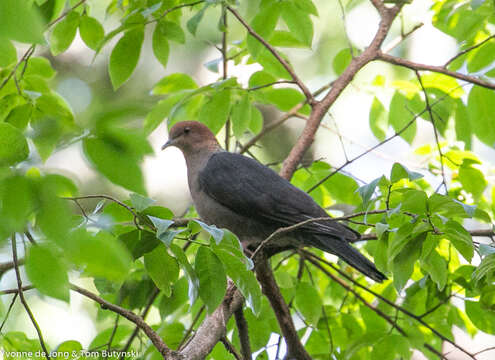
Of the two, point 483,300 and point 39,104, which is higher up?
point 39,104

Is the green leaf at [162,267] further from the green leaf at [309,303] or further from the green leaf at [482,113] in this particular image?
the green leaf at [482,113]

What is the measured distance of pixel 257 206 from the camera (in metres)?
3.71

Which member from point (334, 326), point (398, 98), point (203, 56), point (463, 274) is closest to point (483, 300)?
point (463, 274)

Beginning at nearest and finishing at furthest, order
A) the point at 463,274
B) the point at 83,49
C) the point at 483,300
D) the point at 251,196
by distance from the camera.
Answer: the point at 483,300
the point at 463,274
the point at 251,196
the point at 83,49

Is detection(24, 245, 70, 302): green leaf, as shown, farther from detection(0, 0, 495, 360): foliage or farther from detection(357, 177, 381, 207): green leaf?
detection(357, 177, 381, 207): green leaf

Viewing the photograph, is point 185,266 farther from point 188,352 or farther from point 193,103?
point 193,103

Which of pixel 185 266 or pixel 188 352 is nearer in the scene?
pixel 185 266

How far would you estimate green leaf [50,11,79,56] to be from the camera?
116 inches

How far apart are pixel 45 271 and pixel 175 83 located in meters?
2.51

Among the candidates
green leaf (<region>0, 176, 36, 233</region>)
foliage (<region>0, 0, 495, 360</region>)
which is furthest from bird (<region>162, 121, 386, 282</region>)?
green leaf (<region>0, 176, 36, 233</region>)

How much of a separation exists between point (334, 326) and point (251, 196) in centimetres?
93

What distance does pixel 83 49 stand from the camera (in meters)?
6.53

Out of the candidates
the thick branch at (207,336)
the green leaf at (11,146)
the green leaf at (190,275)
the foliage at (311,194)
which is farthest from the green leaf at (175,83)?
the green leaf at (11,146)

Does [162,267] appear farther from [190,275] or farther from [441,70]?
[441,70]
